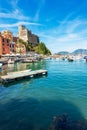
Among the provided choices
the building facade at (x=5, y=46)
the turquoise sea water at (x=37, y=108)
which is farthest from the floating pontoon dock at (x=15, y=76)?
the building facade at (x=5, y=46)

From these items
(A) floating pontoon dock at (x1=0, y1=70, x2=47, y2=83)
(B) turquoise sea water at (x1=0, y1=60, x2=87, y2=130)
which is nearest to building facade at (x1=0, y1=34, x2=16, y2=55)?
(A) floating pontoon dock at (x1=0, y1=70, x2=47, y2=83)

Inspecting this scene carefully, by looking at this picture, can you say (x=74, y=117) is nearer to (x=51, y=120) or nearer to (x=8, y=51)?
(x=51, y=120)

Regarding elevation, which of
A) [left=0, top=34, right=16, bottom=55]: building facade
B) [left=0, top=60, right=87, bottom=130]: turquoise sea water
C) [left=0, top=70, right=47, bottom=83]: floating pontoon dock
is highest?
[left=0, top=34, right=16, bottom=55]: building facade

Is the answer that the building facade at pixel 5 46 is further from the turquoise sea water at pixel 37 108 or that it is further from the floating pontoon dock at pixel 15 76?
the turquoise sea water at pixel 37 108

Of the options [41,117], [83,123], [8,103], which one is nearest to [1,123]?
[41,117]

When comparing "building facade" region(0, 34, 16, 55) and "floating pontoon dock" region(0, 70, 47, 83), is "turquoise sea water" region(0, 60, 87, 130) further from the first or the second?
"building facade" region(0, 34, 16, 55)

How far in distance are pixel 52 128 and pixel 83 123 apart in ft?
10.2

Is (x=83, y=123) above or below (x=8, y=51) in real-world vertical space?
below

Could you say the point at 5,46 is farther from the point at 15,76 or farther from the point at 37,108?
the point at 37,108

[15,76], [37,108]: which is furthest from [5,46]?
[37,108]

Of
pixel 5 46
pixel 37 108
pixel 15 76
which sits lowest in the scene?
pixel 37 108

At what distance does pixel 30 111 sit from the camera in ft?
69.4

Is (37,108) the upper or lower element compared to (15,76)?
lower

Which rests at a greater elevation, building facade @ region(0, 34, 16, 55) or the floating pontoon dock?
building facade @ region(0, 34, 16, 55)
